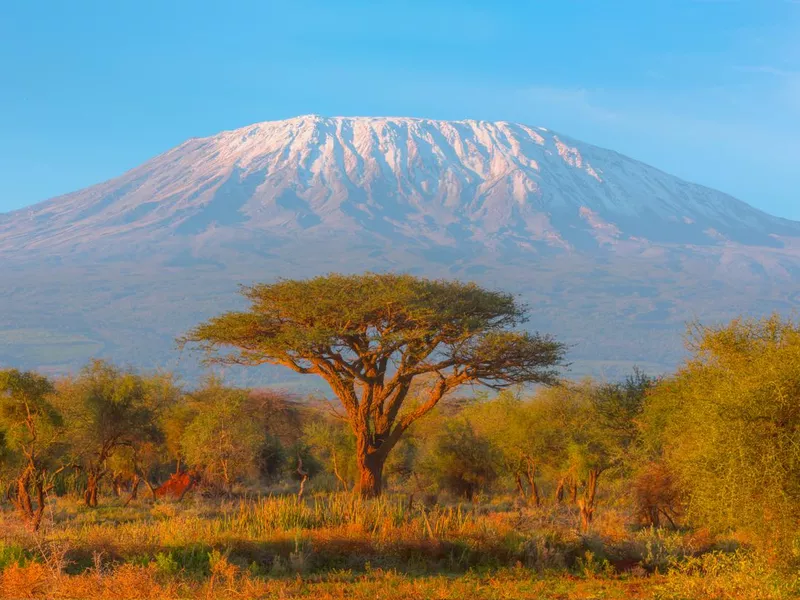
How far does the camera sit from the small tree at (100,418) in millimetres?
28250

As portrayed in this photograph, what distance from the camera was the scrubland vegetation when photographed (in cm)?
1346

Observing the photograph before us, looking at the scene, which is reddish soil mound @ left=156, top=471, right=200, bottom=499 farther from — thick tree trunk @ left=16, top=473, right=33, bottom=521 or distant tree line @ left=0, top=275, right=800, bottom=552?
thick tree trunk @ left=16, top=473, right=33, bottom=521

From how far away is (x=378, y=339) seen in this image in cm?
2550

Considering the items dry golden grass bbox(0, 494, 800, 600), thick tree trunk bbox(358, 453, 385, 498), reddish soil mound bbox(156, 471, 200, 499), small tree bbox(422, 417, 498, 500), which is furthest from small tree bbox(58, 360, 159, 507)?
small tree bbox(422, 417, 498, 500)

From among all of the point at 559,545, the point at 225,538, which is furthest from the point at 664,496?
the point at 225,538

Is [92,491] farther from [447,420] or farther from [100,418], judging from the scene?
[447,420]

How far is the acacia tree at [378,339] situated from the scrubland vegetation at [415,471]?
0.08m

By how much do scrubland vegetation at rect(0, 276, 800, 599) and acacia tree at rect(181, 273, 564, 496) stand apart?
8cm

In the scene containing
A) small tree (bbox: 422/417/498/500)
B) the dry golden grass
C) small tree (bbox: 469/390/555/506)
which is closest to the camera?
the dry golden grass

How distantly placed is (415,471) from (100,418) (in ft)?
48.5

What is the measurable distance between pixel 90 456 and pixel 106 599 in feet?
68.6

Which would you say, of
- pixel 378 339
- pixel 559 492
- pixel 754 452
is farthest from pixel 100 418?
pixel 754 452

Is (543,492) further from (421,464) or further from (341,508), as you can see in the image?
(341,508)

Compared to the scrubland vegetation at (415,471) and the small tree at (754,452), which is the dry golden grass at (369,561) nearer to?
the scrubland vegetation at (415,471)
